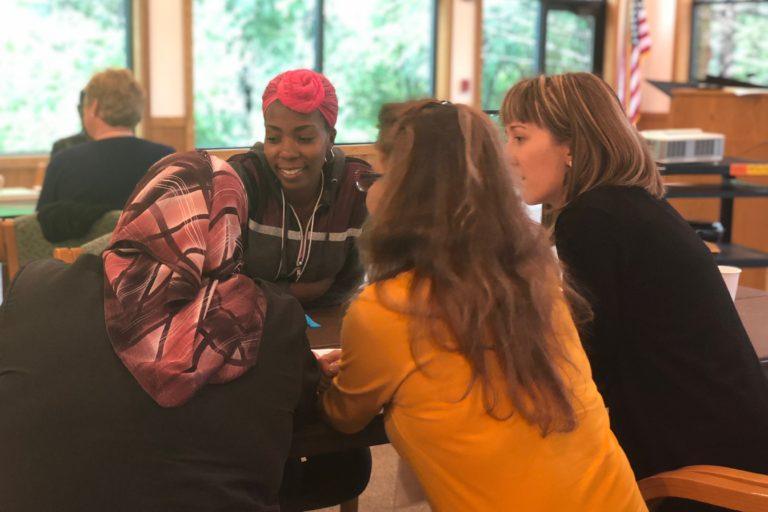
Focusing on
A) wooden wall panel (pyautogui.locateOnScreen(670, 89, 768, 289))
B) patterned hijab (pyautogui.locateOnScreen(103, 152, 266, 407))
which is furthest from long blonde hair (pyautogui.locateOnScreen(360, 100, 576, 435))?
wooden wall panel (pyautogui.locateOnScreen(670, 89, 768, 289))

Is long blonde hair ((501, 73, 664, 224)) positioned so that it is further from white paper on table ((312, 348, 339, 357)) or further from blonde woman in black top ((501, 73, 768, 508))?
white paper on table ((312, 348, 339, 357))

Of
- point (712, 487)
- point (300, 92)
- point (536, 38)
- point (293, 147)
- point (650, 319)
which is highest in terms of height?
point (536, 38)

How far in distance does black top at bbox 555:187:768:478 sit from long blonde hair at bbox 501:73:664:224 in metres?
0.06

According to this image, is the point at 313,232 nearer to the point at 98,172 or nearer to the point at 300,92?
the point at 300,92

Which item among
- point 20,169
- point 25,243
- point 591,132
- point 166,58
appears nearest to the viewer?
point 591,132

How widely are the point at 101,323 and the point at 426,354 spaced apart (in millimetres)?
454

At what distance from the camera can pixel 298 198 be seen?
2.52m

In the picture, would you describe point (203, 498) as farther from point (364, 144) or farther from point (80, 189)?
point (80, 189)

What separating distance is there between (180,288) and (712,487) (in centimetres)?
92

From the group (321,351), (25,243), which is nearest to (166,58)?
(25,243)

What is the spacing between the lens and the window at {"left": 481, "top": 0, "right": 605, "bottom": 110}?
9570 mm

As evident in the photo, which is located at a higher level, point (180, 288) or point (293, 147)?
point (293, 147)

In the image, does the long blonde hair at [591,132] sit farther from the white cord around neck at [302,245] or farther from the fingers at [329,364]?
the white cord around neck at [302,245]

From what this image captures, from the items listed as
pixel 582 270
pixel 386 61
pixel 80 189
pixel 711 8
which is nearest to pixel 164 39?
pixel 386 61
